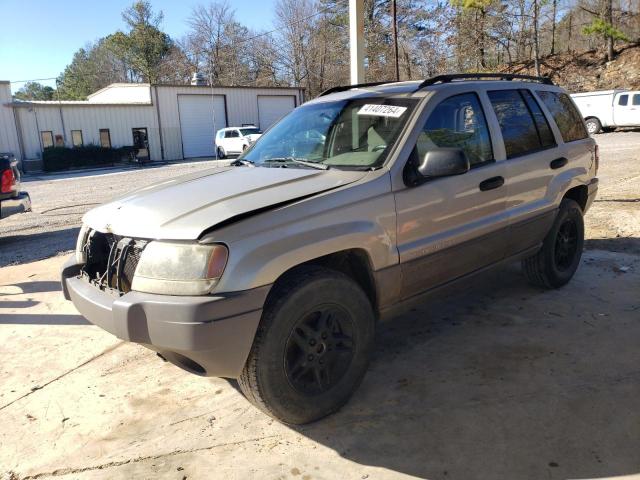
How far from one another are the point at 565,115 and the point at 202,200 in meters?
3.65

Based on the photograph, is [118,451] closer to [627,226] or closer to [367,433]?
[367,433]

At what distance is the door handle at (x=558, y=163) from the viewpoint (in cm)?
459

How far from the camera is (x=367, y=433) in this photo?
9.88ft

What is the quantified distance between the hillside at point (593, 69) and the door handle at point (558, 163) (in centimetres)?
3184

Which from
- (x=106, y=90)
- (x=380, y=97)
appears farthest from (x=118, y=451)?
(x=106, y=90)

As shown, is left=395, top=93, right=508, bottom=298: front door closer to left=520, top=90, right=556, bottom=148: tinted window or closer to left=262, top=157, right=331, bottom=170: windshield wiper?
left=262, top=157, right=331, bottom=170: windshield wiper

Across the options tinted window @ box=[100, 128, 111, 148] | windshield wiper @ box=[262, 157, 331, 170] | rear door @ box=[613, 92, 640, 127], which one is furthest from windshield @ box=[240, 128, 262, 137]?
windshield wiper @ box=[262, 157, 331, 170]

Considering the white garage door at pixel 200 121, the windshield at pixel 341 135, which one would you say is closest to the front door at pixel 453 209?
the windshield at pixel 341 135

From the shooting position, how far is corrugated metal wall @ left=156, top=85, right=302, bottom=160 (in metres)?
32.3

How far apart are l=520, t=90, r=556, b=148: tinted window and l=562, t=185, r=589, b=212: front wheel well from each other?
2.31 feet

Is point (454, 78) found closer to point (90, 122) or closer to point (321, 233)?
point (321, 233)

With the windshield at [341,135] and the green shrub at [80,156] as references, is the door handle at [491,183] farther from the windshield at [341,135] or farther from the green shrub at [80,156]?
the green shrub at [80,156]

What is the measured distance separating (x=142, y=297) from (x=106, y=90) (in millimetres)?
38916

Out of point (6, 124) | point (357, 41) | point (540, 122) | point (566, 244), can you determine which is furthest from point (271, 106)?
point (540, 122)
